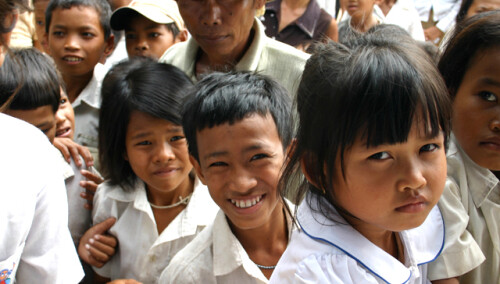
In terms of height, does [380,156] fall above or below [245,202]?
above

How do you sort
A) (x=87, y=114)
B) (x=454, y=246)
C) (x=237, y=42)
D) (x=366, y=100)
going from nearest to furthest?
(x=366, y=100) < (x=454, y=246) < (x=237, y=42) < (x=87, y=114)

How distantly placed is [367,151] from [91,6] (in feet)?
8.20

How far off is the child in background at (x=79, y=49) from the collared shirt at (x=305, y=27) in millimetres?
1424

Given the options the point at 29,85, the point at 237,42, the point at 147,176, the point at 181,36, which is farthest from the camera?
the point at 181,36

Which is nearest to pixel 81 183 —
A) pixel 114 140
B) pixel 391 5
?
pixel 114 140

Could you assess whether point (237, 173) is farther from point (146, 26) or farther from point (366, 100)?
point (146, 26)

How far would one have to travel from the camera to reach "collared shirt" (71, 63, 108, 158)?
2723mm

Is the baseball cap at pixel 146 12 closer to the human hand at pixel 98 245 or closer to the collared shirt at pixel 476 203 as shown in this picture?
the human hand at pixel 98 245

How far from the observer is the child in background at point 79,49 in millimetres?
2803

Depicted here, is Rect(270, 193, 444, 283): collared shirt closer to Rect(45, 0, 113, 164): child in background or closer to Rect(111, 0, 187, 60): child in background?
Rect(45, 0, 113, 164): child in background

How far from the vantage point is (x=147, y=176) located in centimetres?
195

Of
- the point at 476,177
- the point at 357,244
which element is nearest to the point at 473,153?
the point at 476,177

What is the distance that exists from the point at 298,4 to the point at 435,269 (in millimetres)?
2834

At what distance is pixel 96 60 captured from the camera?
296 centimetres
